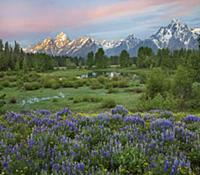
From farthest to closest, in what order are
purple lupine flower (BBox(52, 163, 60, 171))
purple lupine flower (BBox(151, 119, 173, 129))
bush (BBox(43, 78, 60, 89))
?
1. bush (BBox(43, 78, 60, 89))
2. purple lupine flower (BBox(151, 119, 173, 129))
3. purple lupine flower (BBox(52, 163, 60, 171))

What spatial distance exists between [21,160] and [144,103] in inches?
793

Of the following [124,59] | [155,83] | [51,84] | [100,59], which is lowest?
[51,84]

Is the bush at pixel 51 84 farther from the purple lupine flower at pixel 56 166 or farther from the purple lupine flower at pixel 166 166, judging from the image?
the purple lupine flower at pixel 166 166

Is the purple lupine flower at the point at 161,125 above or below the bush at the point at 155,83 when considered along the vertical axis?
above

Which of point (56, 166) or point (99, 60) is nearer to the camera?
point (56, 166)

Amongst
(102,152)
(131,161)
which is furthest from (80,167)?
(131,161)

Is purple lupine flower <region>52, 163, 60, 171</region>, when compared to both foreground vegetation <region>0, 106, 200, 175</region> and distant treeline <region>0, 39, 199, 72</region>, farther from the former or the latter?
distant treeline <region>0, 39, 199, 72</region>

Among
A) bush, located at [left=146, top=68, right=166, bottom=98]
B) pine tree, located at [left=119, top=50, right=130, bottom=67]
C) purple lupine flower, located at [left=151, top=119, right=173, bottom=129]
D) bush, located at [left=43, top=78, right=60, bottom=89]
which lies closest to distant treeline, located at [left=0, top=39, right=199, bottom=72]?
pine tree, located at [left=119, top=50, right=130, bottom=67]

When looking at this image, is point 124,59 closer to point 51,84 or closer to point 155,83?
point 51,84

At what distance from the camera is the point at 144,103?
24.1m

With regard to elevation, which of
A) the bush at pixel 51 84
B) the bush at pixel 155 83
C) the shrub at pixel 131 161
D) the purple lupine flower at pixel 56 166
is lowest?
the bush at pixel 51 84

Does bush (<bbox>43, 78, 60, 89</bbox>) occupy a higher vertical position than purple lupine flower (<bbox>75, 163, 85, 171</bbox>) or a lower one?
lower

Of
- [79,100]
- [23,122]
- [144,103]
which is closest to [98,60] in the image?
[79,100]

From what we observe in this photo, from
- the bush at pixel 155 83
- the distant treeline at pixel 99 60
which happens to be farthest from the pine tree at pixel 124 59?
the bush at pixel 155 83
